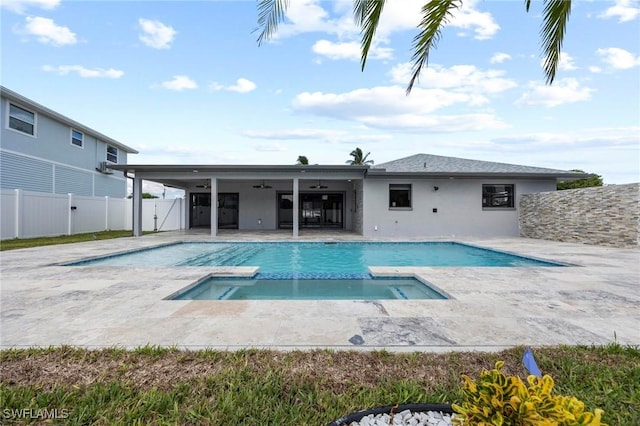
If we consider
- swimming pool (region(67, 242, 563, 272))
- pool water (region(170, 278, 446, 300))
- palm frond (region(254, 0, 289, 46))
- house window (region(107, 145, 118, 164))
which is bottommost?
pool water (region(170, 278, 446, 300))

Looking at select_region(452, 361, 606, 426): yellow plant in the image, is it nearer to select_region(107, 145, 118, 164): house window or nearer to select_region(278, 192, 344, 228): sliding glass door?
select_region(278, 192, 344, 228): sliding glass door

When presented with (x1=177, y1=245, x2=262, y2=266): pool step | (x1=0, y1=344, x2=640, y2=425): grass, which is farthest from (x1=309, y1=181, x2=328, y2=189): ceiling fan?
(x1=0, y1=344, x2=640, y2=425): grass

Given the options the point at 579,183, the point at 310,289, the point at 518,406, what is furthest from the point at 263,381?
the point at 579,183

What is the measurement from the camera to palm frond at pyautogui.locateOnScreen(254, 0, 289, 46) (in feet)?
9.50

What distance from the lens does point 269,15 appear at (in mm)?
2951

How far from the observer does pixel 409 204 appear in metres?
14.8

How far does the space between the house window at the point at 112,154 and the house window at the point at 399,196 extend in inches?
700

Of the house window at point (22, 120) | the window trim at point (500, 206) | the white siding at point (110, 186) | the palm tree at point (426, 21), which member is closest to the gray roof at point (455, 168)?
the window trim at point (500, 206)

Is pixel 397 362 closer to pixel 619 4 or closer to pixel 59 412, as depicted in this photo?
pixel 59 412

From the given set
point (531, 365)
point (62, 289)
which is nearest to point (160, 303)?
point (62, 289)

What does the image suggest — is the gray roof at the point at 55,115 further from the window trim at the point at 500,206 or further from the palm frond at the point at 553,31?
the window trim at the point at 500,206

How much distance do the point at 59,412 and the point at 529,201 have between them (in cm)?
1642

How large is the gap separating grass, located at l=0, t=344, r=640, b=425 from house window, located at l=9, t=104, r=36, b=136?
15.6 m

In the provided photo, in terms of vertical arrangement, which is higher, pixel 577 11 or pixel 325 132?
pixel 325 132
